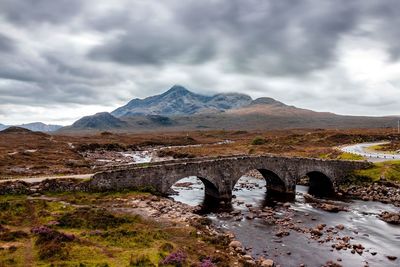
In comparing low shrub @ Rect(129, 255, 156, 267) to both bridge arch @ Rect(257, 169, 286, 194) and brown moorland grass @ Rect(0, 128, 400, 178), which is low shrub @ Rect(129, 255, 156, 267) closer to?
brown moorland grass @ Rect(0, 128, 400, 178)

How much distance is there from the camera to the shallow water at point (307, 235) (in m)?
28.2

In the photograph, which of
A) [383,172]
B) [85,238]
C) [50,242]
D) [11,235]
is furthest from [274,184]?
[11,235]

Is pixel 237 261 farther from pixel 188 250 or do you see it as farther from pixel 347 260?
pixel 347 260

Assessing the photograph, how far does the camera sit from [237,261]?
25.1 metres

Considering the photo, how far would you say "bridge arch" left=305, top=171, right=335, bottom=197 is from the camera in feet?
176

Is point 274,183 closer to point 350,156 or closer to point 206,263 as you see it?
point 350,156

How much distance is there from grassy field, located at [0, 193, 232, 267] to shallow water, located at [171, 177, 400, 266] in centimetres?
554

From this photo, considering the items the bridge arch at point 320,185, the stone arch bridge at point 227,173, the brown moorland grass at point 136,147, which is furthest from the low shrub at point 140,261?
the bridge arch at point 320,185

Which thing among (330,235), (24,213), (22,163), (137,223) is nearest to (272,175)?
(330,235)

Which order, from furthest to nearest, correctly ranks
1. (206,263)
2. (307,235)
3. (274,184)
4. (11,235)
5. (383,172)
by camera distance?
1. (383,172)
2. (274,184)
3. (307,235)
4. (11,235)
5. (206,263)

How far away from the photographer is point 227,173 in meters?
46.9

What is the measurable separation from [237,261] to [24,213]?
59.4 ft

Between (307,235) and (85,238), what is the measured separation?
19388mm

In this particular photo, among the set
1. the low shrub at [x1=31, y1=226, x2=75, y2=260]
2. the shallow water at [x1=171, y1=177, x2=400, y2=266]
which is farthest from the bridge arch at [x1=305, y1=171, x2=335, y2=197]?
the low shrub at [x1=31, y1=226, x2=75, y2=260]
